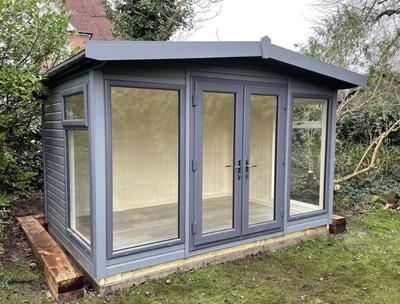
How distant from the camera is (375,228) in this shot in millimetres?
5105

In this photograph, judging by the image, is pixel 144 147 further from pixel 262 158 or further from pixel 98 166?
pixel 262 158

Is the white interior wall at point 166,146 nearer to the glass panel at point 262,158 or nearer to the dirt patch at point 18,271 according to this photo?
the glass panel at point 262,158

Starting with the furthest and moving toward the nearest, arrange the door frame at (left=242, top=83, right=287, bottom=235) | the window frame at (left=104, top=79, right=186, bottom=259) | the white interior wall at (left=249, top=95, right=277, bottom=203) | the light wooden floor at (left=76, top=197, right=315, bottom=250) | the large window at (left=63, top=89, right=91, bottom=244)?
the white interior wall at (left=249, top=95, right=277, bottom=203) → the door frame at (left=242, top=83, right=287, bottom=235) → the light wooden floor at (left=76, top=197, right=315, bottom=250) → the large window at (left=63, top=89, right=91, bottom=244) → the window frame at (left=104, top=79, right=186, bottom=259)

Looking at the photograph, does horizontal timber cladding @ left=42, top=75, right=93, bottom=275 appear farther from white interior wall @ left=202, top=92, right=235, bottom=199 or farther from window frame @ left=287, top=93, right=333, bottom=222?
window frame @ left=287, top=93, right=333, bottom=222

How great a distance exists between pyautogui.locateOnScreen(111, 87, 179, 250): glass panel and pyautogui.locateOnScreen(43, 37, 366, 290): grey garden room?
0.01 metres

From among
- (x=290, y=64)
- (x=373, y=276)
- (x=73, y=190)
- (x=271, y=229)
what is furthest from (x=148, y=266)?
(x=290, y=64)

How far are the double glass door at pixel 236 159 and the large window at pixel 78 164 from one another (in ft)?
3.47

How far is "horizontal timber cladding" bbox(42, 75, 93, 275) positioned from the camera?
3.51m

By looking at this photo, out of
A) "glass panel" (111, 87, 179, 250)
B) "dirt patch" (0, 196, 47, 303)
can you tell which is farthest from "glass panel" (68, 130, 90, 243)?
"dirt patch" (0, 196, 47, 303)

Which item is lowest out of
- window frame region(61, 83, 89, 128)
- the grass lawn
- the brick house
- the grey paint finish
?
the grass lawn

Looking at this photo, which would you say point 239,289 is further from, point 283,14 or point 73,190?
point 283,14

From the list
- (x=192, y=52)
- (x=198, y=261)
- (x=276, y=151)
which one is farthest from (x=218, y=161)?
(x=192, y=52)

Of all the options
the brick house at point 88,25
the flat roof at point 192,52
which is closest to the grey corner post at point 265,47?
the flat roof at point 192,52

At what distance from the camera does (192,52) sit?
3.08 m
